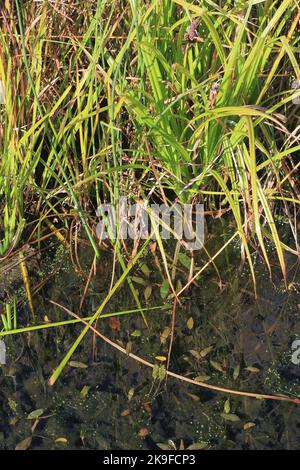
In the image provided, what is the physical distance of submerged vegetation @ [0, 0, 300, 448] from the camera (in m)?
1.44

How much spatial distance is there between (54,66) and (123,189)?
429 millimetres

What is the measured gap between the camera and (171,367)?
136cm

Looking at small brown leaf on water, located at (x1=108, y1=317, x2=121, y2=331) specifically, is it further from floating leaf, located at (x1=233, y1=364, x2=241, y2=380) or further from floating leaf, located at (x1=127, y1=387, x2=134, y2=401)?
floating leaf, located at (x1=233, y1=364, x2=241, y2=380)

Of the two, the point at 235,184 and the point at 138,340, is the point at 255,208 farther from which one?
the point at 138,340

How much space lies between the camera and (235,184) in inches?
64.5

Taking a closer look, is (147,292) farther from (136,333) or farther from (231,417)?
(231,417)
